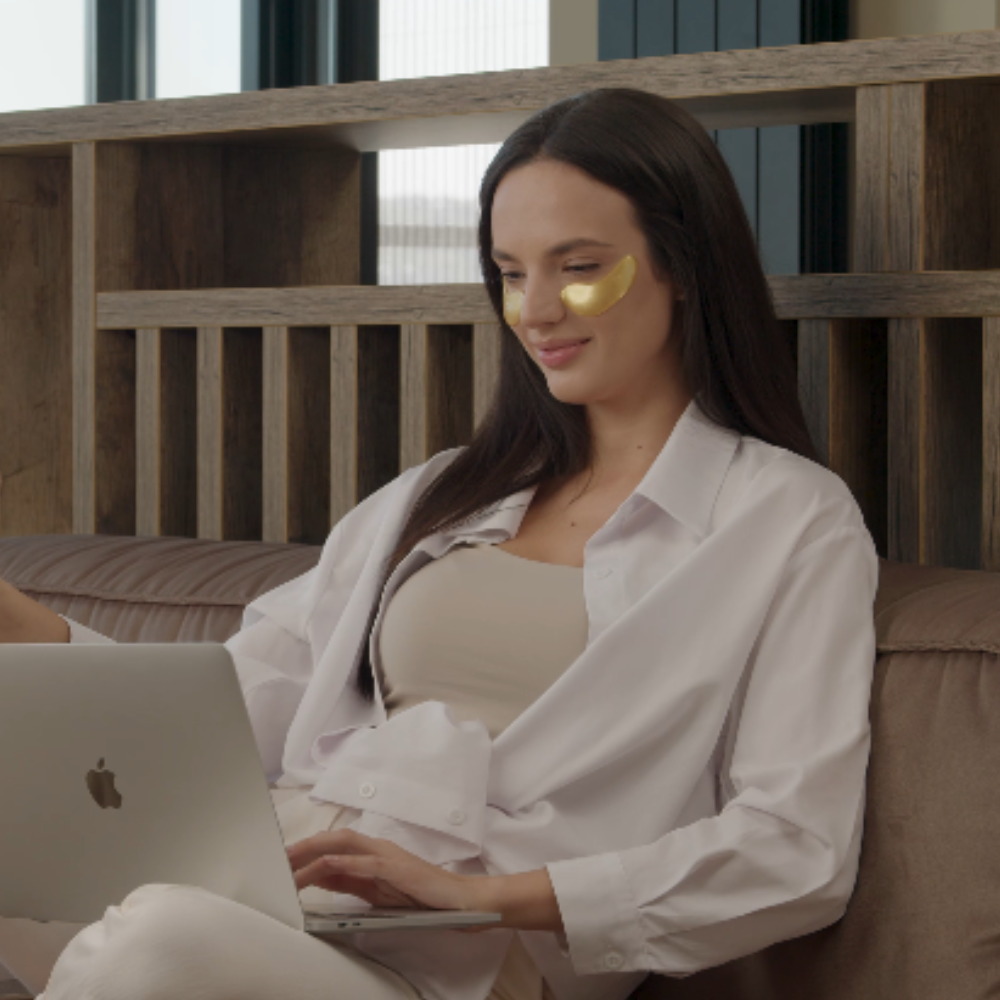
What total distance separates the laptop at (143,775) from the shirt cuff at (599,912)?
136 mm

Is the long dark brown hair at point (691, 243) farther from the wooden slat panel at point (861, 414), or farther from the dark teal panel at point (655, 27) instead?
the dark teal panel at point (655, 27)

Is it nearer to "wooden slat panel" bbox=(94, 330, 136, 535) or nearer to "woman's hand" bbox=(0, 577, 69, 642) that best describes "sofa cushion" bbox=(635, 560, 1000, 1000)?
"woman's hand" bbox=(0, 577, 69, 642)

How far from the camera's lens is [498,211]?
59.1 inches

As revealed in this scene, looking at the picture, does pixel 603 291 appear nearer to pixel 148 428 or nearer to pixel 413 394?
pixel 413 394

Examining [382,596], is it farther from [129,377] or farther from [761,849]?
[129,377]

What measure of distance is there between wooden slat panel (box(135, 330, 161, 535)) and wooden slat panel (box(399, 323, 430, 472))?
0.36 metres

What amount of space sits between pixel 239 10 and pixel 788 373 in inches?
68.1

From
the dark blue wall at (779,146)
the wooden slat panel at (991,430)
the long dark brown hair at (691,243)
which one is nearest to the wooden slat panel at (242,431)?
the long dark brown hair at (691,243)

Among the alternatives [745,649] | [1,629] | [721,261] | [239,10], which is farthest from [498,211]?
[239,10]

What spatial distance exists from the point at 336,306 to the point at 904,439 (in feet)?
2.24

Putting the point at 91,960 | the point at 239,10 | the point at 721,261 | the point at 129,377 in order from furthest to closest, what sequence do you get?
1. the point at 239,10
2. the point at 129,377
3. the point at 721,261
4. the point at 91,960

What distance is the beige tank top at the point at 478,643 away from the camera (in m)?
1.37

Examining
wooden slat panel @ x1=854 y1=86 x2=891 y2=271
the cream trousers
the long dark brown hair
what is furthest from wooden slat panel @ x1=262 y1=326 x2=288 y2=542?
the cream trousers

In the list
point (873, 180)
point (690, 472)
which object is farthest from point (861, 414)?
point (690, 472)
